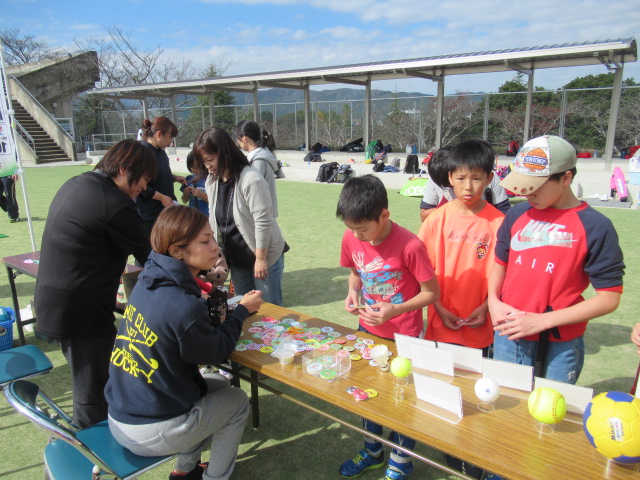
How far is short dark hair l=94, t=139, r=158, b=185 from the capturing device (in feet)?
7.03

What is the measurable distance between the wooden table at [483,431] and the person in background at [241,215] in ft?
3.88

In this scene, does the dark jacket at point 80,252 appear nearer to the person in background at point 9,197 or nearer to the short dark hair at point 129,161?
the short dark hair at point 129,161

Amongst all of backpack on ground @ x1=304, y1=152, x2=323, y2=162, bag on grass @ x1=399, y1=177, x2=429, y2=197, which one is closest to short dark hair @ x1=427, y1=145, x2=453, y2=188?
bag on grass @ x1=399, y1=177, x2=429, y2=197

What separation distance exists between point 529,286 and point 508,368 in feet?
1.18

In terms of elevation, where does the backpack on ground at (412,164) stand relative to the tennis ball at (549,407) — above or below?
above

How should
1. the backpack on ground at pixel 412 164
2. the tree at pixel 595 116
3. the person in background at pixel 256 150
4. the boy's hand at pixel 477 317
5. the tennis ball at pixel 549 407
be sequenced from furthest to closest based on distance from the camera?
the backpack on ground at pixel 412 164
the tree at pixel 595 116
the person in background at pixel 256 150
the boy's hand at pixel 477 317
the tennis ball at pixel 549 407

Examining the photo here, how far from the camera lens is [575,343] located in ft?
5.75

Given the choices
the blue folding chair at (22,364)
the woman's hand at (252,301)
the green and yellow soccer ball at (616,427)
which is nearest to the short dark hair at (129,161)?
the woman's hand at (252,301)

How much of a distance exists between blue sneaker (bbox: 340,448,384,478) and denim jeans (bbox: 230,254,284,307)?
1.17 m

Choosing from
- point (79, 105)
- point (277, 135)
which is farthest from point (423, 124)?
point (79, 105)

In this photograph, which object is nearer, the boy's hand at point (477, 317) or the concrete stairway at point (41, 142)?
the boy's hand at point (477, 317)

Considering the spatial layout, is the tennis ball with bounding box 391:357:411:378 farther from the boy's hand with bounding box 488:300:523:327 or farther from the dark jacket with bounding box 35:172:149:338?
the dark jacket with bounding box 35:172:149:338

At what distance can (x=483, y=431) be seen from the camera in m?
1.37

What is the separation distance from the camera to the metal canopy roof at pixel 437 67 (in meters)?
10.3
